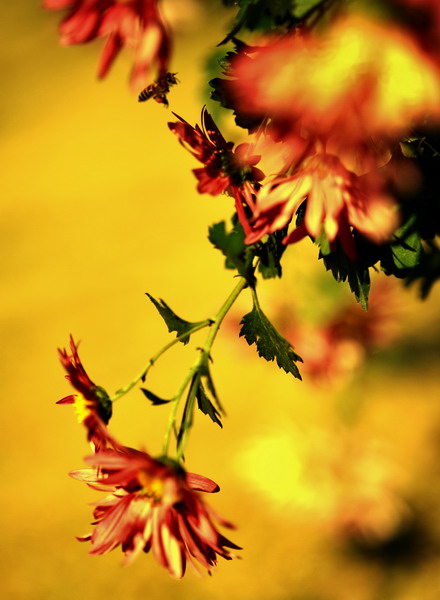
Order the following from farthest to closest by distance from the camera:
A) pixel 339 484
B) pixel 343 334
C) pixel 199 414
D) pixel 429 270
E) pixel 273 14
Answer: pixel 199 414 < pixel 339 484 < pixel 343 334 < pixel 429 270 < pixel 273 14

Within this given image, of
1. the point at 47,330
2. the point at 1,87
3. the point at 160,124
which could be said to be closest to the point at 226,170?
the point at 47,330

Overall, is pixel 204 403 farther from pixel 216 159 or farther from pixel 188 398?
pixel 216 159

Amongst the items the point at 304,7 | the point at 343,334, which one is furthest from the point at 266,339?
the point at 343,334

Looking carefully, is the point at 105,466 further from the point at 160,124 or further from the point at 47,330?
the point at 160,124

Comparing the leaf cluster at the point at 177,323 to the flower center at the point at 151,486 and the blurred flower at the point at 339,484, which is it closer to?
the flower center at the point at 151,486

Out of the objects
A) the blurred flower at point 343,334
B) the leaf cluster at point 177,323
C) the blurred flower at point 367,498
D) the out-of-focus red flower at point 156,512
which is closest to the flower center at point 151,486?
the out-of-focus red flower at point 156,512

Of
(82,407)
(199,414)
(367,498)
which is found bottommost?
(367,498)

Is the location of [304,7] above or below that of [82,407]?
above
